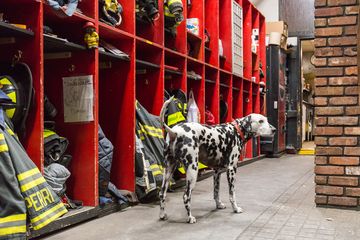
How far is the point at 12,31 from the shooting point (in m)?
2.80

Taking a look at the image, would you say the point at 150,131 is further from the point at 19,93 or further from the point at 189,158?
the point at 19,93

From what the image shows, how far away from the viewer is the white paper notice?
142 inches

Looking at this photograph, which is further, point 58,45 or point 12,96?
point 58,45

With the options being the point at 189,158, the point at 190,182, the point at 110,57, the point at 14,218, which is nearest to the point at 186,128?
the point at 189,158

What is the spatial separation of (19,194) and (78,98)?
4.45 ft

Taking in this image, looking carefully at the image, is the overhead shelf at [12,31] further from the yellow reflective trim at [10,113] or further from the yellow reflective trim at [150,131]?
the yellow reflective trim at [150,131]

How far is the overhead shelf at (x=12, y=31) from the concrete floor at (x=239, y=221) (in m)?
1.42

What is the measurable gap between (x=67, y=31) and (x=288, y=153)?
7.46 meters

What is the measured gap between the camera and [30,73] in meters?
2.90

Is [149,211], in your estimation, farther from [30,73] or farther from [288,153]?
[288,153]

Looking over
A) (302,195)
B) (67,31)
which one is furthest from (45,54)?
(302,195)

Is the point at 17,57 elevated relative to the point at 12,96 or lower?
elevated

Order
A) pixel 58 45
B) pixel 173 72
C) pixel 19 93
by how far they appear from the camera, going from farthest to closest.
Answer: pixel 173 72 < pixel 58 45 < pixel 19 93

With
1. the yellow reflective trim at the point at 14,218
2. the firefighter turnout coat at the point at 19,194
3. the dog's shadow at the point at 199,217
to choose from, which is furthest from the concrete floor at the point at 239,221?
the yellow reflective trim at the point at 14,218
